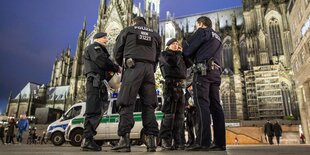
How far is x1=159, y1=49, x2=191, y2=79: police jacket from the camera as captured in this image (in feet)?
14.3

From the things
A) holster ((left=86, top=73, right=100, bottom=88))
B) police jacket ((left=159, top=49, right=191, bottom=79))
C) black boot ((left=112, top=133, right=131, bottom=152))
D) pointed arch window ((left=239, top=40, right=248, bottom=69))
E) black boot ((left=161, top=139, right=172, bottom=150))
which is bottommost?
black boot ((left=161, top=139, right=172, bottom=150))

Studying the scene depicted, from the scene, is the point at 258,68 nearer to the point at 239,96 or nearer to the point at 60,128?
the point at 239,96

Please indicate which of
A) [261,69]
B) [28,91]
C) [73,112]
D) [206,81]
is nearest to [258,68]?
[261,69]

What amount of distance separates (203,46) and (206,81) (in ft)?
1.92

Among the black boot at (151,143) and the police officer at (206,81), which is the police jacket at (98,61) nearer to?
the police officer at (206,81)

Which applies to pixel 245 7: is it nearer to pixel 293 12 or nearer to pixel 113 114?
pixel 293 12

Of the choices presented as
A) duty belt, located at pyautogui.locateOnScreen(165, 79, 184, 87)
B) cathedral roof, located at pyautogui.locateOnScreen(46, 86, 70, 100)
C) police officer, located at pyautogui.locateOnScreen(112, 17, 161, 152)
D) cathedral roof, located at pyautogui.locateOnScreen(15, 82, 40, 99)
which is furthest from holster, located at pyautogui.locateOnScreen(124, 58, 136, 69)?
cathedral roof, located at pyautogui.locateOnScreen(15, 82, 40, 99)

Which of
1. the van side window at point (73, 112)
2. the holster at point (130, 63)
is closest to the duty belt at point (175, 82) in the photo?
the holster at point (130, 63)

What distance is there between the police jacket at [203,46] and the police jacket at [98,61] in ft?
4.56

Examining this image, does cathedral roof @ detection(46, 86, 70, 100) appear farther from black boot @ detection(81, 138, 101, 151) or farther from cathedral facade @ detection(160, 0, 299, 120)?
black boot @ detection(81, 138, 101, 151)

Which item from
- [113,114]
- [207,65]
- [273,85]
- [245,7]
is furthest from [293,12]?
[207,65]

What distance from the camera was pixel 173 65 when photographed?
172 inches

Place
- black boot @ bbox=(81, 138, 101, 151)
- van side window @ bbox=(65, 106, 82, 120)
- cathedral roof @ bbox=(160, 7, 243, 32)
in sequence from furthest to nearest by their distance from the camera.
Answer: cathedral roof @ bbox=(160, 7, 243, 32) < van side window @ bbox=(65, 106, 82, 120) < black boot @ bbox=(81, 138, 101, 151)

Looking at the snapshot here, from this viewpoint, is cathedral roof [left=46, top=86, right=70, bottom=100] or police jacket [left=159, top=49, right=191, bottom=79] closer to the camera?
police jacket [left=159, top=49, right=191, bottom=79]
